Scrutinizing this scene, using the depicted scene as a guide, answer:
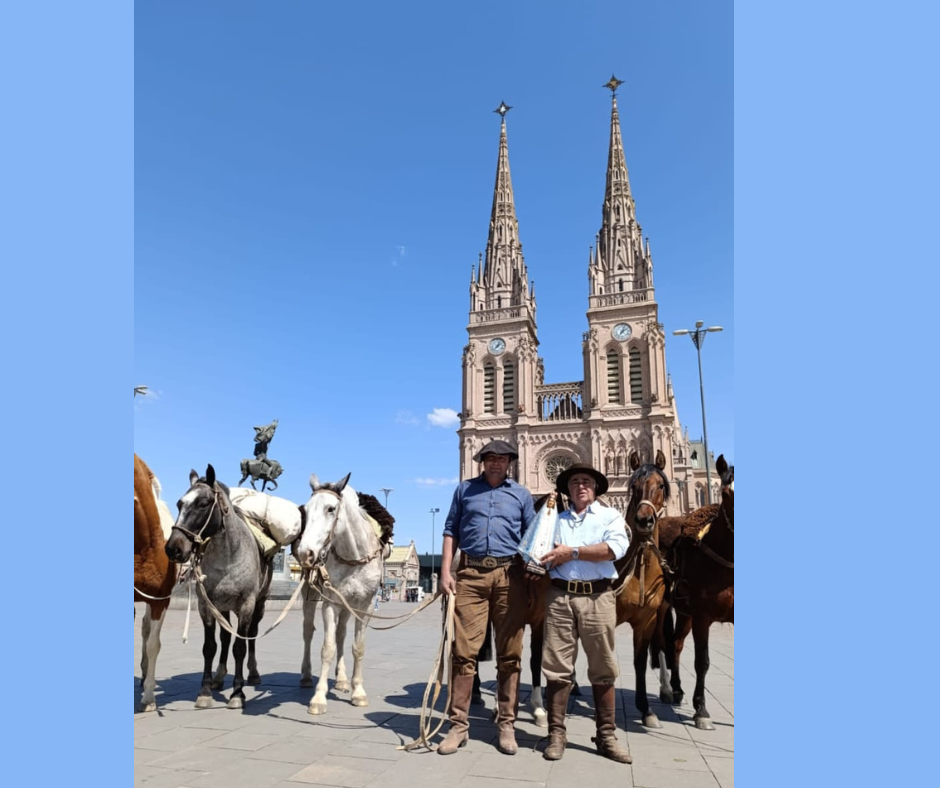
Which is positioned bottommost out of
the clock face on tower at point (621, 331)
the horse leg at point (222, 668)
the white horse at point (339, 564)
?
the horse leg at point (222, 668)

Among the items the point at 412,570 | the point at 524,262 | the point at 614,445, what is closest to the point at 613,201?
the point at 524,262

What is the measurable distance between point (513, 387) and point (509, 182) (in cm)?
2739

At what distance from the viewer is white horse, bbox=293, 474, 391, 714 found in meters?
5.50

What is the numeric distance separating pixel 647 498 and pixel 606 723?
1624 mm

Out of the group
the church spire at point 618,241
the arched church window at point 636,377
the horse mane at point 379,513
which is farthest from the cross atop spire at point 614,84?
the horse mane at point 379,513

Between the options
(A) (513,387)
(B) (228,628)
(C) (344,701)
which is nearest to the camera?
(B) (228,628)

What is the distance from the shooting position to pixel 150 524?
5270 millimetres

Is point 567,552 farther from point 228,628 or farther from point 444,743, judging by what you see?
point 228,628

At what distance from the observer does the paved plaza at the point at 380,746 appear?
3.77m

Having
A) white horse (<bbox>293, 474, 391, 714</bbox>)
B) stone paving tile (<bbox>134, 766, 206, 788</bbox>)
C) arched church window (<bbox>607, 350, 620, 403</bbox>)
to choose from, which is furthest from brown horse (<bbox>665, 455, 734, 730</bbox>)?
arched church window (<bbox>607, 350, 620, 403</bbox>)

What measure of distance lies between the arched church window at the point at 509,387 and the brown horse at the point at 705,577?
5540cm

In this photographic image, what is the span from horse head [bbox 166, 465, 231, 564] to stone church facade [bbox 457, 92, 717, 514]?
162 ft

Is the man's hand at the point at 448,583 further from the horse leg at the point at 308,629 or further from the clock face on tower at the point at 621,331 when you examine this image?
the clock face on tower at the point at 621,331

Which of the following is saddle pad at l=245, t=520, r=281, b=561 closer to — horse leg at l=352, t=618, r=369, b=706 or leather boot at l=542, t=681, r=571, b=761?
horse leg at l=352, t=618, r=369, b=706
